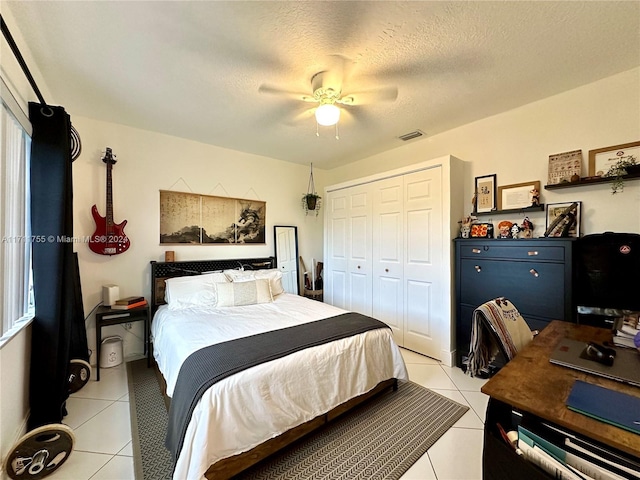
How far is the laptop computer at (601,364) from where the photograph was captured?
104 centimetres

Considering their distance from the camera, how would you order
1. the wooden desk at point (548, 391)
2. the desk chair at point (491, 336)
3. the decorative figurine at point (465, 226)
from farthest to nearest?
the decorative figurine at point (465, 226) → the desk chair at point (491, 336) → the wooden desk at point (548, 391)

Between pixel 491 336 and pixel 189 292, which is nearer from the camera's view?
pixel 491 336

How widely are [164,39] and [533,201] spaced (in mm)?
3319

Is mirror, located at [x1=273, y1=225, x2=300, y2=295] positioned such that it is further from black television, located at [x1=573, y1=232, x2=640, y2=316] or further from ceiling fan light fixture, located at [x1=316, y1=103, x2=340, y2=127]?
black television, located at [x1=573, y1=232, x2=640, y2=316]

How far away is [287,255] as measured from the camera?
171 inches

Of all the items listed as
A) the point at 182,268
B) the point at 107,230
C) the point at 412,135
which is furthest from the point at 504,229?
the point at 107,230

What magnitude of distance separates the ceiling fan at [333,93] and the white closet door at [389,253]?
121 cm

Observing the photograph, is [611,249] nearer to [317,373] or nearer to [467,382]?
[467,382]

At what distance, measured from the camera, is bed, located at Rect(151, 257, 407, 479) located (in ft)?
4.58

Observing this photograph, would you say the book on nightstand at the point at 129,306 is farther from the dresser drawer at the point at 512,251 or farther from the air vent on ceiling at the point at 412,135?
the air vent on ceiling at the point at 412,135

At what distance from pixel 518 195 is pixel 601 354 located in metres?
1.97

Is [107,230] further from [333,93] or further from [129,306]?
[333,93]

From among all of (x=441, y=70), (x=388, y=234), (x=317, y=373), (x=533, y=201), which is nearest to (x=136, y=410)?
(x=317, y=373)

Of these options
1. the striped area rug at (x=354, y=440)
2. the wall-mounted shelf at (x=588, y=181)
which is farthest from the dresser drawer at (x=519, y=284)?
the striped area rug at (x=354, y=440)
